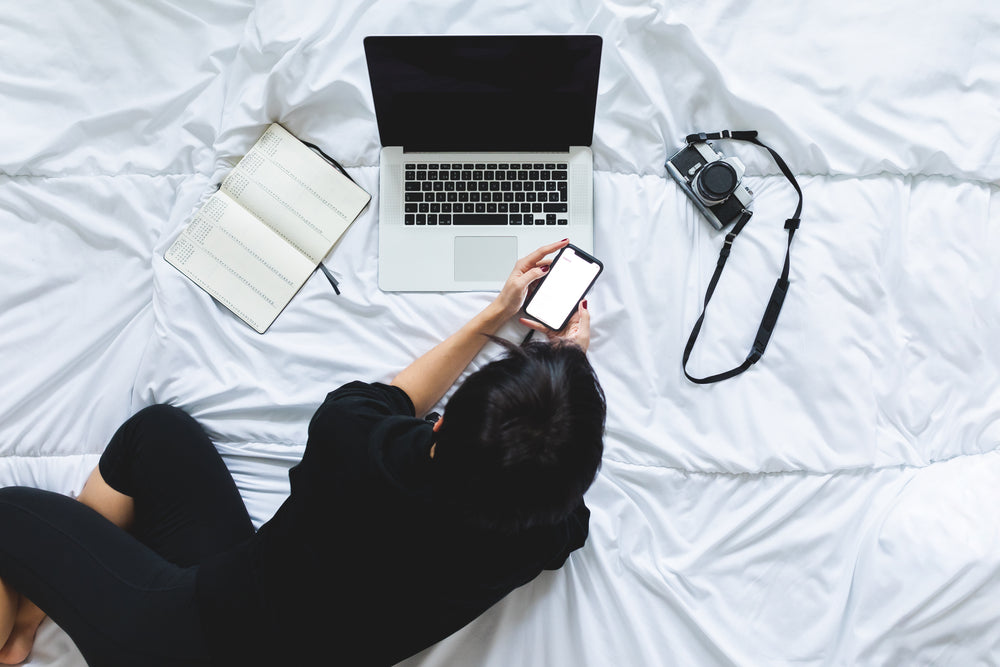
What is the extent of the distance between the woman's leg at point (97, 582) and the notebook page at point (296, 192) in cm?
53

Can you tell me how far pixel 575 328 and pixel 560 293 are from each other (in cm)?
6

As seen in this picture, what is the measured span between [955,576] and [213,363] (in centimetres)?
120

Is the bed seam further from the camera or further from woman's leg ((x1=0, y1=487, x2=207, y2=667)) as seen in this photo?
woman's leg ((x1=0, y1=487, x2=207, y2=667))

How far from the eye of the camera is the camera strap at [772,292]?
1.17 meters

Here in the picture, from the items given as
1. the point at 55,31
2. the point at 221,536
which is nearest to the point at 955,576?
the point at 221,536

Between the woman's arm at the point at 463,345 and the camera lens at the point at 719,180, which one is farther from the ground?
the camera lens at the point at 719,180

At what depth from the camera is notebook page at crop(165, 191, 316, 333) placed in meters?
1.21

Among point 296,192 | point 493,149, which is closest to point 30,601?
point 296,192

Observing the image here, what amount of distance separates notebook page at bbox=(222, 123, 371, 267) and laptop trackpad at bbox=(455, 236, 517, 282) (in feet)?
Answer: 0.64

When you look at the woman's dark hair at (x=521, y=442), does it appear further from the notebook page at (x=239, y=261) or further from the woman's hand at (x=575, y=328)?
the notebook page at (x=239, y=261)

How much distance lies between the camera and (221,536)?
3.63 ft

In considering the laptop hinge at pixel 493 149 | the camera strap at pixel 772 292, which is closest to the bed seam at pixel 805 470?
the camera strap at pixel 772 292

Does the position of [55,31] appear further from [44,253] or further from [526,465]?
[526,465]

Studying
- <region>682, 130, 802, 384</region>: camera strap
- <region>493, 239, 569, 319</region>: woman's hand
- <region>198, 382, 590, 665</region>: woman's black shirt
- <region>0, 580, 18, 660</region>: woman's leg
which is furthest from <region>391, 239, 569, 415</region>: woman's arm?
<region>0, 580, 18, 660</region>: woman's leg
